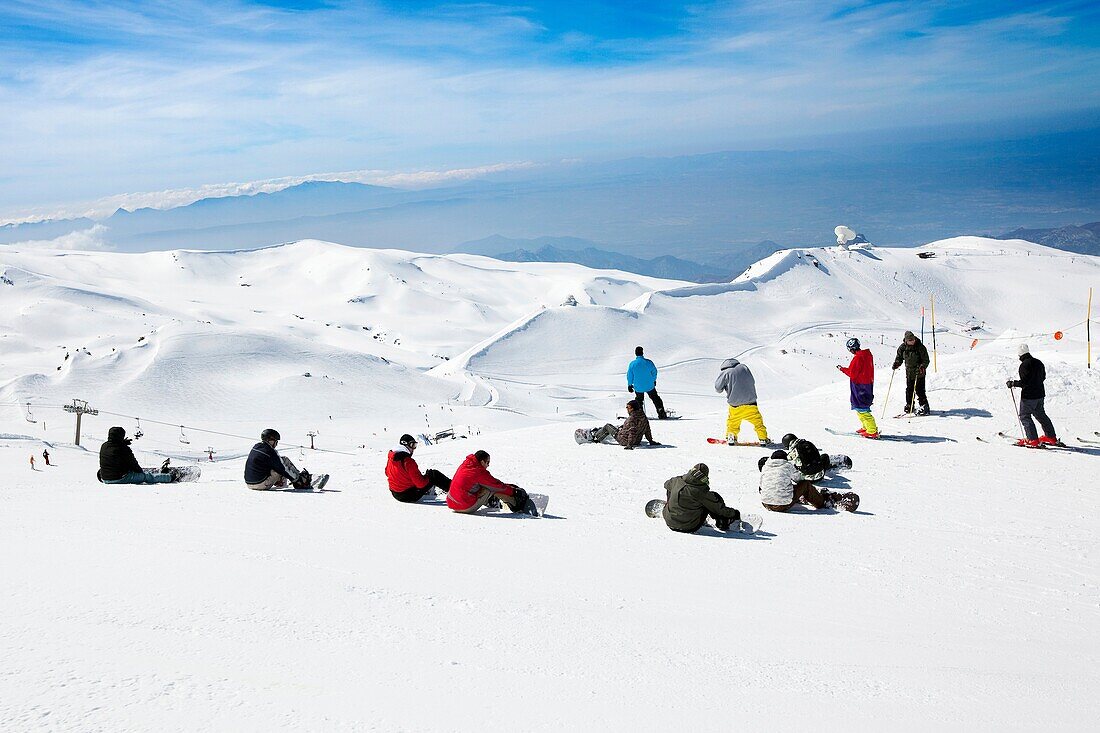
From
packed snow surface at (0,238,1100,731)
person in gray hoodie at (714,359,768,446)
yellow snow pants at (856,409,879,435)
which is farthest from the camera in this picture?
yellow snow pants at (856,409,879,435)

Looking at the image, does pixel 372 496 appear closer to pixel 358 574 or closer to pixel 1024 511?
pixel 358 574

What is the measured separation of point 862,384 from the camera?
1377cm

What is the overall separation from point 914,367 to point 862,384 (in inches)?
98.0

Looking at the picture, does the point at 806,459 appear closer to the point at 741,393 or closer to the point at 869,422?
the point at 741,393

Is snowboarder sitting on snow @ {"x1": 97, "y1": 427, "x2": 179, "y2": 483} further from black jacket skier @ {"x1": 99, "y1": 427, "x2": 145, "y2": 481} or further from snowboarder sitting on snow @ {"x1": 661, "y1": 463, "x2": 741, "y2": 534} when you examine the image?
snowboarder sitting on snow @ {"x1": 661, "y1": 463, "x2": 741, "y2": 534}

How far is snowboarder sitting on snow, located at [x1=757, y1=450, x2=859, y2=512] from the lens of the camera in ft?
32.5

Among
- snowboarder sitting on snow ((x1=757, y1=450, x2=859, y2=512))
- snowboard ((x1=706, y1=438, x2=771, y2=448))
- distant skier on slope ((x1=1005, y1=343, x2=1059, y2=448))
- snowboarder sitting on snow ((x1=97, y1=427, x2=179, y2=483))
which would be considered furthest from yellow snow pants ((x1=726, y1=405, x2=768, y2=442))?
snowboarder sitting on snow ((x1=97, y1=427, x2=179, y2=483))

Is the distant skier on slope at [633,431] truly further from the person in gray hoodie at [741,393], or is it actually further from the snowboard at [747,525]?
the snowboard at [747,525]

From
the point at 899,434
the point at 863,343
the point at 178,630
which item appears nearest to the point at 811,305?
the point at 863,343

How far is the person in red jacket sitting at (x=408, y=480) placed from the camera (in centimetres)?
998

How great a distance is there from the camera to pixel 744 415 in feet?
44.1

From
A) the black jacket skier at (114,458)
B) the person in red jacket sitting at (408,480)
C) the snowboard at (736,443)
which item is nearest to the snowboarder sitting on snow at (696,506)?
the person in red jacket sitting at (408,480)

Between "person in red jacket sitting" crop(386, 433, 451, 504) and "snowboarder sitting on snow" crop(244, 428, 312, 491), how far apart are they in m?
1.84

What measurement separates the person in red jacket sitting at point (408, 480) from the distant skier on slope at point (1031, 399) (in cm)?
1046
